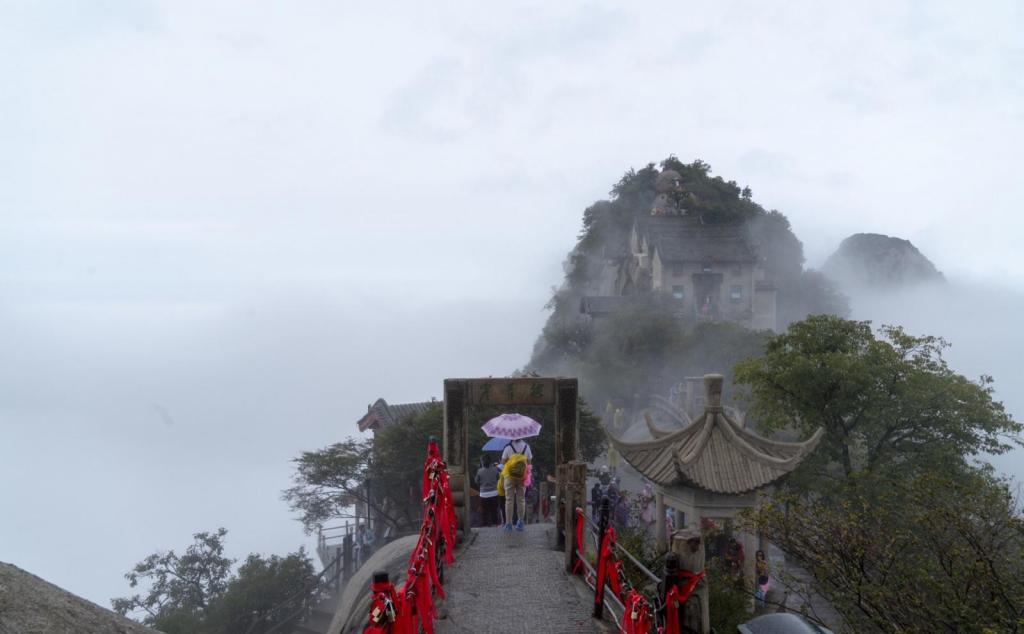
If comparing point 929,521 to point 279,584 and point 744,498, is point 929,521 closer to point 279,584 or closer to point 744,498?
point 744,498

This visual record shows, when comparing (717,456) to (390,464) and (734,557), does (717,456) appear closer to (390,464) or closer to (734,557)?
(734,557)

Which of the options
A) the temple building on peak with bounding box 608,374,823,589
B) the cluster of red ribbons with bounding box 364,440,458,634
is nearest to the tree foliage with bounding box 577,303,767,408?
the temple building on peak with bounding box 608,374,823,589

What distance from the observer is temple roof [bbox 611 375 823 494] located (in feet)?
46.8

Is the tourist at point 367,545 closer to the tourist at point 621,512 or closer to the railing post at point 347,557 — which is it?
the railing post at point 347,557

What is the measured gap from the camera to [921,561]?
843 centimetres

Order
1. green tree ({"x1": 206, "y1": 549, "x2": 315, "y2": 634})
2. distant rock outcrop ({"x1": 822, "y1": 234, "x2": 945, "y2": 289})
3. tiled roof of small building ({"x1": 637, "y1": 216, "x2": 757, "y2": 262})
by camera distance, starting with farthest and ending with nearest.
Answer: distant rock outcrop ({"x1": 822, "y1": 234, "x2": 945, "y2": 289}), tiled roof of small building ({"x1": 637, "y1": 216, "x2": 757, "y2": 262}), green tree ({"x1": 206, "y1": 549, "x2": 315, "y2": 634})

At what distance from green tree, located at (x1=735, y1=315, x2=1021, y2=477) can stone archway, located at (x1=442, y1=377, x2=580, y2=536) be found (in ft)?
23.4

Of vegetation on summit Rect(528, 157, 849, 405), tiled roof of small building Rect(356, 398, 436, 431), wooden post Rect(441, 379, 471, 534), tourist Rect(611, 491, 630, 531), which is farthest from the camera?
vegetation on summit Rect(528, 157, 849, 405)

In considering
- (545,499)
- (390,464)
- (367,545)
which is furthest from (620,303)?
(545,499)

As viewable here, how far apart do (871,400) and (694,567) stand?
1245 centimetres

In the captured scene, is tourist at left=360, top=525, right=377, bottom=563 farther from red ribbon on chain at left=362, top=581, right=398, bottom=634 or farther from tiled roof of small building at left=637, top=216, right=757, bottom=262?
tiled roof of small building at left=637, top=216, right=757, bottom=262

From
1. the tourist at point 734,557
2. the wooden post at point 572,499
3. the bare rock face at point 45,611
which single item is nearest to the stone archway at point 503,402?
the wooden post at point 572,499

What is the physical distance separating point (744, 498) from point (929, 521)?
6374 mm

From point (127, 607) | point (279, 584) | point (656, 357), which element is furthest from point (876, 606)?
point (656, 357)
